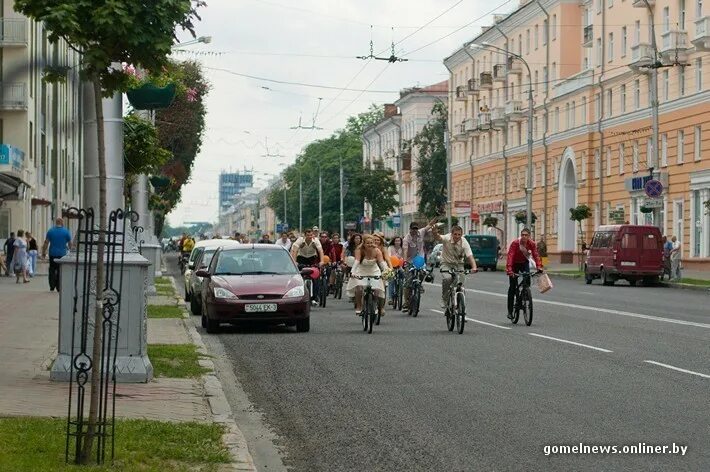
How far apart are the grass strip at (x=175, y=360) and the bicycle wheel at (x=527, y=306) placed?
7249 millimetres

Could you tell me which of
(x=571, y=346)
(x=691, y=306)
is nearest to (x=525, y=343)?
(x=571, y=346)

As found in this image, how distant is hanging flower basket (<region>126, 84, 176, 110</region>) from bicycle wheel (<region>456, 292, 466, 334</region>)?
27.4ft

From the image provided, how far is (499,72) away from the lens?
9444 centimetres

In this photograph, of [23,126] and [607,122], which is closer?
[23,126]

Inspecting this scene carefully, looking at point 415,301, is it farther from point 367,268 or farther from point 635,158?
point 635,158

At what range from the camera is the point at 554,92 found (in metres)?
82.6

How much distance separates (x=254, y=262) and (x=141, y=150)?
167 inches

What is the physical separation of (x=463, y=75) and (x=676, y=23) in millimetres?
44499

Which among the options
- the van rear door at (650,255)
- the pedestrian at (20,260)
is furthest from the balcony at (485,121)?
the pedestrian at (20,260)

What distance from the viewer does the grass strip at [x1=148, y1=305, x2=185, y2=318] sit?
25.3m

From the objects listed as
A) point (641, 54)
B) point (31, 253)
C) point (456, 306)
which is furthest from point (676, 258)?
point (456, 306)

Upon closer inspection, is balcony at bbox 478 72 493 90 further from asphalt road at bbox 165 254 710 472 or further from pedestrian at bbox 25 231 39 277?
asphalt road at bbox 165 254 710 472

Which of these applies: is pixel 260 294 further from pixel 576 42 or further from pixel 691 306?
pixel 576 42

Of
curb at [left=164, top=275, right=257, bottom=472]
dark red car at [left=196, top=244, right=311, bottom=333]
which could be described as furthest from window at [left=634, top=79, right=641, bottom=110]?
curb at [left=164, top=275, right=257, bottom=472]
